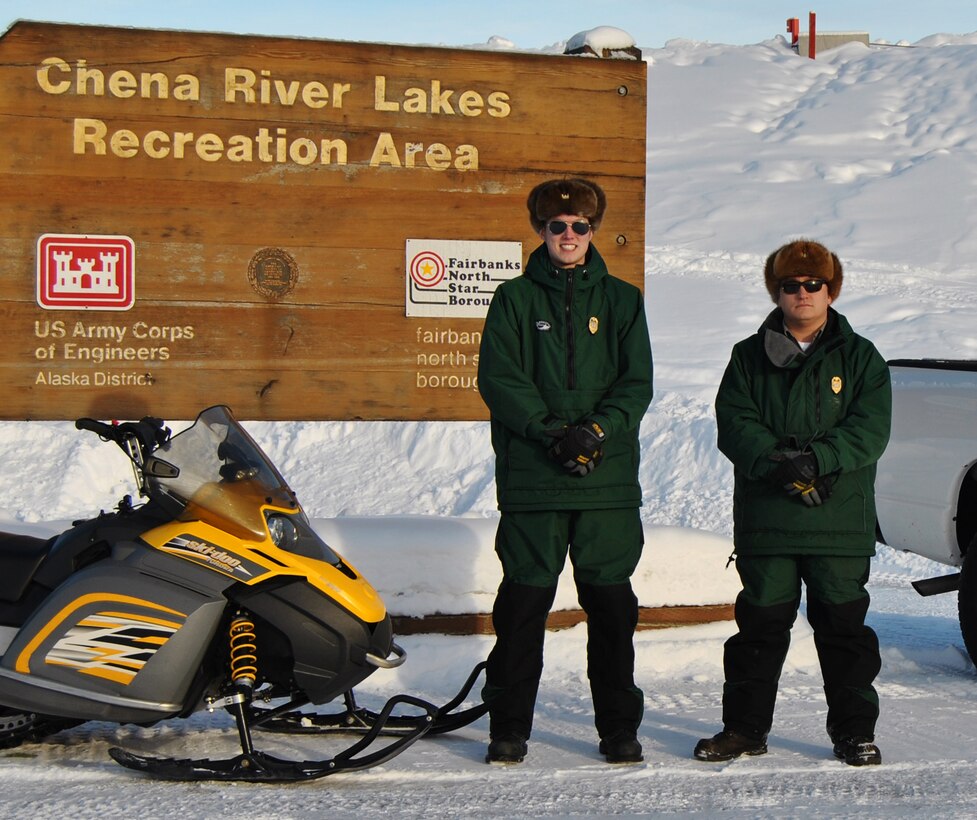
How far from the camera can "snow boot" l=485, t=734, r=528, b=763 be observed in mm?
4230

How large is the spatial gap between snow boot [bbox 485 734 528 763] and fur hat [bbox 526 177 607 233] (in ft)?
5.45

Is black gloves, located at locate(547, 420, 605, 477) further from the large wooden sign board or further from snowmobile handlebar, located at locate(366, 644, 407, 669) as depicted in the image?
the large wooden sign board

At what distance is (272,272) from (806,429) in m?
2.97

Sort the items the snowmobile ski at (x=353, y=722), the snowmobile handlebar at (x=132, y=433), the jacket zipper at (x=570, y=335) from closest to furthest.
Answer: the snowmobile handlebar at (x=132, y=433) → the jacket zipper at (x=570, y=335) → the snowmobile ski at (x=353, y=722)

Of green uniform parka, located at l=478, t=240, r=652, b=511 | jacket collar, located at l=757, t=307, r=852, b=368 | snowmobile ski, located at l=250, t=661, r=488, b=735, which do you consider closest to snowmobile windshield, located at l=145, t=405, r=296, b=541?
green uniform parka, located at l=478, t=240, r=652, b=511

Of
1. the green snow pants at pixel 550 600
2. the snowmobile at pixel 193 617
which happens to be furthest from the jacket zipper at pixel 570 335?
the snowmobile at pixel 193 617

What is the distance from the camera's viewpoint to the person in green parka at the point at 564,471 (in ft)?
13.8

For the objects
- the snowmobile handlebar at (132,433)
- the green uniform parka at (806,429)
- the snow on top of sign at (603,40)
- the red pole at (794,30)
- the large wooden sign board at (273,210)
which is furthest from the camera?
the red pole at (794,30)

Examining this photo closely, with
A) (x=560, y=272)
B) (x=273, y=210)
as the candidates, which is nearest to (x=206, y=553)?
(x=560, y=272)

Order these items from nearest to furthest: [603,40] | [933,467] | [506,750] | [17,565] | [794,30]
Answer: [17,565]
[506,750]
[933,467]
[603,40]
[794,30]

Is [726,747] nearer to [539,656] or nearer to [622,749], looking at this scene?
[622,749]

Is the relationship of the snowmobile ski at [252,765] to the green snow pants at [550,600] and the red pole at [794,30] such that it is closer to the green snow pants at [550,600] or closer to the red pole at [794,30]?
the green snow pants at [550,600]

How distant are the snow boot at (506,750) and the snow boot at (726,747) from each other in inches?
22.6

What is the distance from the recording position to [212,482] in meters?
4.01
